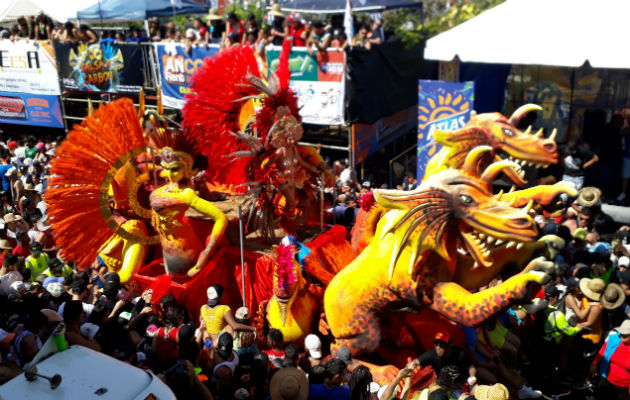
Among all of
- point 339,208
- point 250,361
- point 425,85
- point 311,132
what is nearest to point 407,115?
point 311,132

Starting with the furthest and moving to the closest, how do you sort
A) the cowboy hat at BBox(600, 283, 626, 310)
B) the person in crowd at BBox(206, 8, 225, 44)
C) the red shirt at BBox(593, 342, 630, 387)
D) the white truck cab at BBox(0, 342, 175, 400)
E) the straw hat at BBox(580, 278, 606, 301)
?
the person in crowd at BBox(206, 8, 225, 44), the straw hat at BBox(580, 278, 606, 301), the cowboy hat at BBox(600, 283, 626, 310), the red shirt at BBox(593, 342, 630, 387), the white truck cab at BBox(0, 342, 175, 400)

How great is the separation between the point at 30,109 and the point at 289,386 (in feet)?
34.8

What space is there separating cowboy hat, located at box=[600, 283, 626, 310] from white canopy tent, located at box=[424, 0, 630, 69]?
138 inches

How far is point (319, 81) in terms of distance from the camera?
347 inches

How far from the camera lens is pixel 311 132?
10.2m

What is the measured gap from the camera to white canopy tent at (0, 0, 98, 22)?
1262 centimetres

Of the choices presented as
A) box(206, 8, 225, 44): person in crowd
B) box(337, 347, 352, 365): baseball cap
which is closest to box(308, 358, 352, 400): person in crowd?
box(337, 347, 352, 365): baseball cap

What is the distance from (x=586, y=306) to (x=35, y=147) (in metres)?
9.05

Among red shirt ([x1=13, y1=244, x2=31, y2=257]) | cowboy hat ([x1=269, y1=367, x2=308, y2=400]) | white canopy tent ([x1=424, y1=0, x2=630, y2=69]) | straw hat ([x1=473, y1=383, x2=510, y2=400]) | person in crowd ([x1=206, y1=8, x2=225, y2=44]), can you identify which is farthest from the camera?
person in crowd ([x1=206, y1=8, x2=225, y2=44])

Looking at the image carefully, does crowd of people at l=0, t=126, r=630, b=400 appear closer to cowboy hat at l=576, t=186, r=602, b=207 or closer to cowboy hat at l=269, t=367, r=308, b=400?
cowboy hat at l=269, t=367, r=308, b=400

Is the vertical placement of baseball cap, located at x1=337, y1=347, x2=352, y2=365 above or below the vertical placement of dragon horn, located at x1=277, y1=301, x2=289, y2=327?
below

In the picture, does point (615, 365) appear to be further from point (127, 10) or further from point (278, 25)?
point (127, 10)

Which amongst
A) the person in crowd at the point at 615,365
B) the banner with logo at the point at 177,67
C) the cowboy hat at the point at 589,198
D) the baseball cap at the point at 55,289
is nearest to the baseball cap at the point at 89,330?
the baseball cap at the point at 55,289

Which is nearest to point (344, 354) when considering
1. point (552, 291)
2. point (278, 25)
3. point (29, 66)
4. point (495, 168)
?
point (495, 168)
